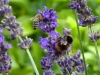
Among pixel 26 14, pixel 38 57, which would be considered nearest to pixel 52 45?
pixel 38 57

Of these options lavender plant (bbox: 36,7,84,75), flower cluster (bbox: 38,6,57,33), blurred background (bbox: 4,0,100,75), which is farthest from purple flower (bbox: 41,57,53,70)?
blurred background (bbox: 4,0,100,75)

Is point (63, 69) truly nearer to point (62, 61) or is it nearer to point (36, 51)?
point (62, 61)

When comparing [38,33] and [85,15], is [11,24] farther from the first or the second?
[38,33]

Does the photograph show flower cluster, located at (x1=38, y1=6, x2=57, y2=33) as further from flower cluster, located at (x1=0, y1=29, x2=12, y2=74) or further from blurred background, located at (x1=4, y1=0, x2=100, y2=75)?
blurred background, located at (x1=4, y1=0, x2=100, y2=75)

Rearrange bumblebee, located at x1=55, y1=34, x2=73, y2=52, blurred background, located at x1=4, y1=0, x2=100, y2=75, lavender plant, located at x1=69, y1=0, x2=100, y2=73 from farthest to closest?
Result: blurred background, located at x1=4, y1=0, x2=100, y2=75 < lavender plant, located at x1=69, y1=0, x2=100, y2=73 < bumblebee, located at x1=55, y1=34, x2=73, y2=52

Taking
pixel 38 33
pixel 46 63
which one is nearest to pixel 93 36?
pixel 46 63
